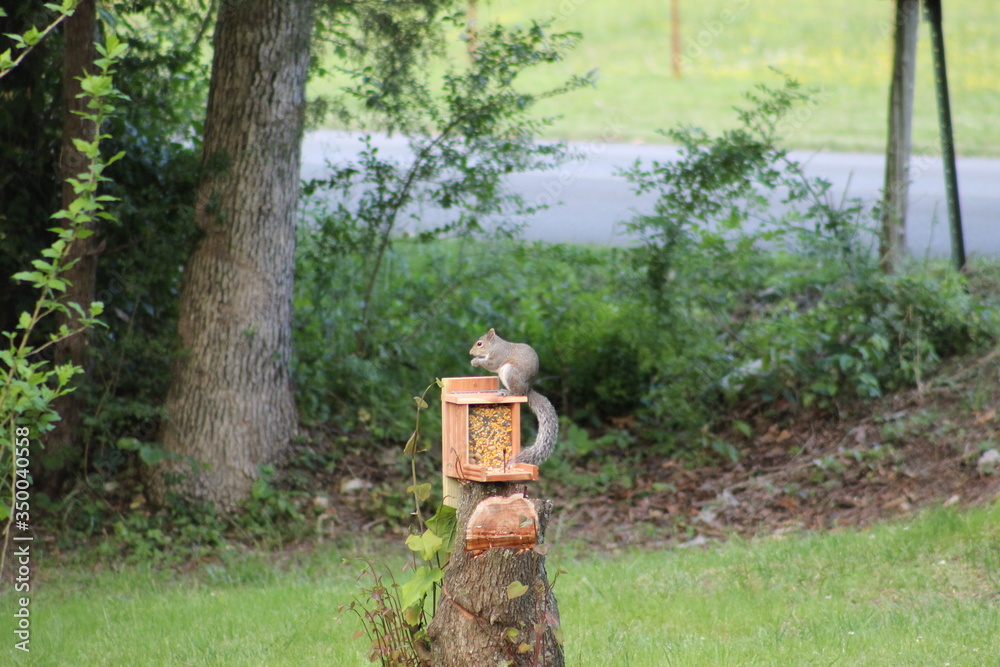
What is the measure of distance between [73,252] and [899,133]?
6000 mm

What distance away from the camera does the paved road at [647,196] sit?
33.4 ft

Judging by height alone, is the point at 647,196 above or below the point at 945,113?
below

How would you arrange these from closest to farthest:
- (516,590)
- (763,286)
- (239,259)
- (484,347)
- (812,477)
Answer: (516,590), (484,347), (239,259), (812,477), (763,286)

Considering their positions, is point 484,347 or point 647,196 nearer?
point 484,347

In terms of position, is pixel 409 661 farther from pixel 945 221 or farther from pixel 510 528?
pixel 945 221

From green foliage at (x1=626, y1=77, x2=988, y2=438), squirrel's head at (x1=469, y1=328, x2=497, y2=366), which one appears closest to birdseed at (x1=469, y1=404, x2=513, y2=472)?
squirrel's head at (x1=469, y1=328, x2=497, y2=366)

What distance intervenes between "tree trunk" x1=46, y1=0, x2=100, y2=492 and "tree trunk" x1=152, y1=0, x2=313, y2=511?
554 mm

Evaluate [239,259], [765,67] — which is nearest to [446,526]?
[239,259]

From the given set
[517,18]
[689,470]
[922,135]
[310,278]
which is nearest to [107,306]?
[310,278]

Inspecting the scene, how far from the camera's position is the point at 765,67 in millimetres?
20141

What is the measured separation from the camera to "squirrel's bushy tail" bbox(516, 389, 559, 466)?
307 centimetres

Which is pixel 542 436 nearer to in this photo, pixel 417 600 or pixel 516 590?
pixel 516 590

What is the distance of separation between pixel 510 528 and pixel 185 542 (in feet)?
12.2

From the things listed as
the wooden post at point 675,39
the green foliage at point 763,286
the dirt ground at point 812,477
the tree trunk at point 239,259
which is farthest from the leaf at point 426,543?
the wooden post at point 675,39
